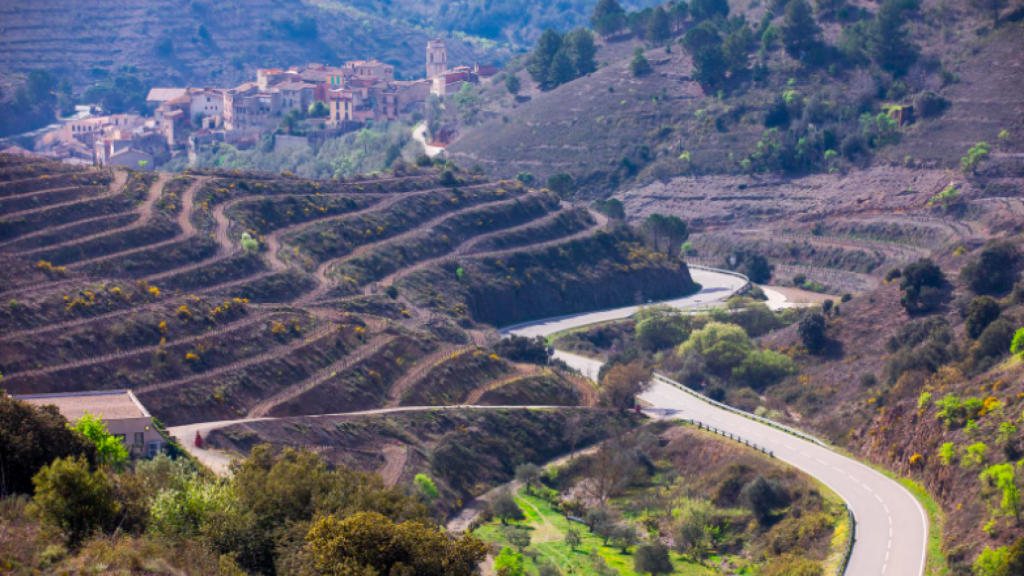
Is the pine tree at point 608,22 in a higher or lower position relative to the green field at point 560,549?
higher

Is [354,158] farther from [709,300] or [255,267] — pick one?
[255,267]

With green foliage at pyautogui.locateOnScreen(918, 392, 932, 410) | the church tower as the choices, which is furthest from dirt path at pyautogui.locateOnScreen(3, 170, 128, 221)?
the church tower

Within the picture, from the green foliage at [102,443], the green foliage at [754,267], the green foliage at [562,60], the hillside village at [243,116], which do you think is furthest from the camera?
the green foliage at [562,60]

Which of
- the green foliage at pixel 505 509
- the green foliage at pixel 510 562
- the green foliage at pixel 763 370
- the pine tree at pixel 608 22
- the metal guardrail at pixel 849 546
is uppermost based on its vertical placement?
the pine tree at pixel 608 22

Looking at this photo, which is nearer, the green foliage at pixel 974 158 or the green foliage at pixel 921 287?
the green foliage at pixel 921 287

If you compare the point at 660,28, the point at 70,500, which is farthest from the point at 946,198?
the point at 70,500

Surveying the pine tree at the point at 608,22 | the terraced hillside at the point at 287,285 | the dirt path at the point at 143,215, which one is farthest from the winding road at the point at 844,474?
the pine tree at the point at 608,22

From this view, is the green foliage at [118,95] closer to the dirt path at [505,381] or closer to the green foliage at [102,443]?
the dirt path at [505,381]

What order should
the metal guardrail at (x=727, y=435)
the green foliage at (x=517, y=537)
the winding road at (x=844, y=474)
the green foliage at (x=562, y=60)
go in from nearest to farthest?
1. the winding road at (x=844, y=474)
2. the green foliage at (x=517, y=537)
3. the metal guardrail at (x=727, y=435)
4. the green foliage at (x=562, y=60)
